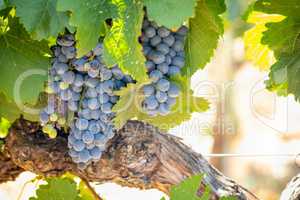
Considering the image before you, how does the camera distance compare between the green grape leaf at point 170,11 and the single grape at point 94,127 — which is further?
the single grape at point 94,127

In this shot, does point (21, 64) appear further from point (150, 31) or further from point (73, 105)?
point (150, 31)

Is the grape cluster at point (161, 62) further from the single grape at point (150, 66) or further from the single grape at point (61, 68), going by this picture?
the single grape at point (61, 68)

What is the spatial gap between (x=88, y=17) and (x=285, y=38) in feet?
1.44

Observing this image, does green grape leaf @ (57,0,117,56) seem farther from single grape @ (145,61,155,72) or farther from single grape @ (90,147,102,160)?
single grape @ (90,147,102,160)

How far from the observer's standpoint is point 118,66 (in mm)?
1090

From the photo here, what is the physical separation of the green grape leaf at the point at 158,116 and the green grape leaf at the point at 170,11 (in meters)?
0.17

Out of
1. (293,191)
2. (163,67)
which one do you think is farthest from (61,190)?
(293,191)

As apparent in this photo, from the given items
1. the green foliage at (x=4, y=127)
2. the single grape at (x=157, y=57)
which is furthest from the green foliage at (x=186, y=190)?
the green foliage at (x=4, y=127)

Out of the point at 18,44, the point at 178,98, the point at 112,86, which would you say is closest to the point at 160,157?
the point at 178,98

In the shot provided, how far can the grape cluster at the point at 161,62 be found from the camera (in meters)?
1.10

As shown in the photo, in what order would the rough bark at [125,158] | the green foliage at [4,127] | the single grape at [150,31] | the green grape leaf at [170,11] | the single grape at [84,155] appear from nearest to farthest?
the green grape leaf at [170,11], the single grape at [150,31], the single grape at [84,155], the rough bark at [125,158], the green foliage at [4,127]

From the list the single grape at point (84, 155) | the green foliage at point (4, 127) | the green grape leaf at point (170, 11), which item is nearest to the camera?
the green grape leaf at point (170, 11)

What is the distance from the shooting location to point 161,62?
1109mm

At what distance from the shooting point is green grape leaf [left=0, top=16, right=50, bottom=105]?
45.4 inches
